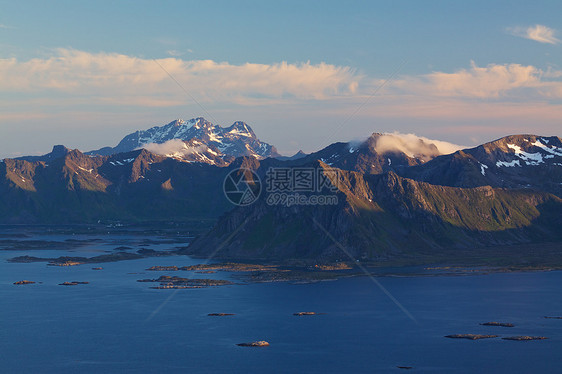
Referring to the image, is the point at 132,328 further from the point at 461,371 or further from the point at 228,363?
the point at 461,371

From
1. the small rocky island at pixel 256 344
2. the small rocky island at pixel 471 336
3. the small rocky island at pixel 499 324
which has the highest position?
the small rocky island at pixel 499 324

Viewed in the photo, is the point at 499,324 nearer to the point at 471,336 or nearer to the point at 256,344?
the point at 471,336

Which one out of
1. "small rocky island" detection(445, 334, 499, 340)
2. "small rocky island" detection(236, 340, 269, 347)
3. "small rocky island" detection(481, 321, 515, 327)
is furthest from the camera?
"small rocky island" detection(481, 321, 515, 327)

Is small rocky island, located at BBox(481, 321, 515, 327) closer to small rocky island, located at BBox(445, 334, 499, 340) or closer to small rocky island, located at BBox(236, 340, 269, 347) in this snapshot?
small rocky island, located at BBox(445, 334, 499, 340)

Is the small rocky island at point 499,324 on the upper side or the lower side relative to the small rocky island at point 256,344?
upper

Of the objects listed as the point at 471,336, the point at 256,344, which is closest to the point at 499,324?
the point at 471,336

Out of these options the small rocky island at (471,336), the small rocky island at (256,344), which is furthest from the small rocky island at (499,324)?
the small rocky island at (256,344)

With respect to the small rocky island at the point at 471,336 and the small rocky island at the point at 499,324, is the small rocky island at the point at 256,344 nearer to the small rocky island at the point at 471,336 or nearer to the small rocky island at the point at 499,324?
the small rocky island at the point at 471,336

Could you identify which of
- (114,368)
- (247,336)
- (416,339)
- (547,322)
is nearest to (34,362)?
(114,368)

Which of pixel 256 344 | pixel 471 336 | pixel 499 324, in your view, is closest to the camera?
pixel 256 344

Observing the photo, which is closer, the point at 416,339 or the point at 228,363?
the point at 228,363

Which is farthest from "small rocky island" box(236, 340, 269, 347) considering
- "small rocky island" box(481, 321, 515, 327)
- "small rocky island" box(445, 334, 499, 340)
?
"small rocky island" box(481, 321, 515, 327)
